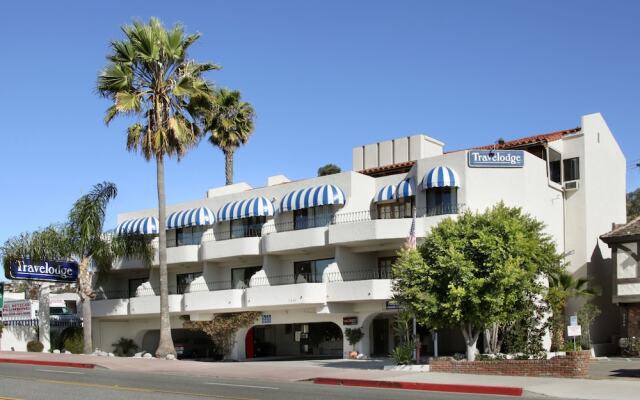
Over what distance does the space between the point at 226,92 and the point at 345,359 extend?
23362mm

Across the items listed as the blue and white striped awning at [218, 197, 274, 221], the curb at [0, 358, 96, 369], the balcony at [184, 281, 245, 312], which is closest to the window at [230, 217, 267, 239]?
the blue and white striped awning at [218, 197, 274, 221]

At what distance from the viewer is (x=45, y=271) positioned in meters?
42.5

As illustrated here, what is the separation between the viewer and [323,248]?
38.7m

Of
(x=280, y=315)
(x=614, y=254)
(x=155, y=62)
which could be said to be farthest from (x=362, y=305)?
(x=155, y=62)

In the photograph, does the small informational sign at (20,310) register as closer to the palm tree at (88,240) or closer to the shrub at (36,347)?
the shrub at (36,347)

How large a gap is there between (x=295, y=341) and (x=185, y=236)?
9021 millimetres

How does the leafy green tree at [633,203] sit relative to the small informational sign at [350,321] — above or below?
above

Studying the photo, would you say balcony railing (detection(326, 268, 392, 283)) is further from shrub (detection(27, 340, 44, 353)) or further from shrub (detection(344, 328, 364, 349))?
shrub (detection(27, 340, 44, 353))

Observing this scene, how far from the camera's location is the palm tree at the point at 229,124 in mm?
52906

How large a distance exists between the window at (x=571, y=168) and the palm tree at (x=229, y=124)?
22708 millimetres

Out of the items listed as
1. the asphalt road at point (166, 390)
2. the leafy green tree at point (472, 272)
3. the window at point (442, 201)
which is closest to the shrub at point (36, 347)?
the asphalt road at point (166, 390)

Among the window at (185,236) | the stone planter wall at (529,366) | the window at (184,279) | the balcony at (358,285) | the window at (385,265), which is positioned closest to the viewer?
the stone planter wall at (529,366)

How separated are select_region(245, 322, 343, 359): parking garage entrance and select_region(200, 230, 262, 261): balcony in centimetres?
478

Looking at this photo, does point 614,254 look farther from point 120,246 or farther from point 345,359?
point 120,246
